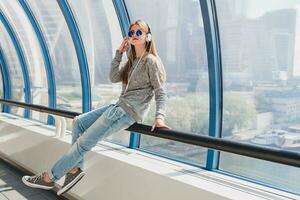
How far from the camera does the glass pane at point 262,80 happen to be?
2537 mm

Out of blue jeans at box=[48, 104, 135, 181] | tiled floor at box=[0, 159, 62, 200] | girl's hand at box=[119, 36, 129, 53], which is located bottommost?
tiled floor at box=[0, 159, 62, 200]

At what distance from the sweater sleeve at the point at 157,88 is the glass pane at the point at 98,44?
1908mm

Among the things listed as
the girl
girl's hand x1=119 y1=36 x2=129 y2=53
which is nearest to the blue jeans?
the girl

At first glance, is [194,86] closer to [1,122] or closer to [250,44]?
[250,44]

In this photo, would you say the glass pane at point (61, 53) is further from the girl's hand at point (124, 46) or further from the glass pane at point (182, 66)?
A: the girl's hand at point (124, 46)

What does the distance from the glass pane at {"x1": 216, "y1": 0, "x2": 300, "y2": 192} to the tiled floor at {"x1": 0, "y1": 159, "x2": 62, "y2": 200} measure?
1972mm

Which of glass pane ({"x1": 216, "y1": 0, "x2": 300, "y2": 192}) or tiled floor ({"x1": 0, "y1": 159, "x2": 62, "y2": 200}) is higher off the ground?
glass pane ({"x1": 216, "y1": 0, "x2": 300, "y2": 192})

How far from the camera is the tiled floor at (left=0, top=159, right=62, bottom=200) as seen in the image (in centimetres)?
351

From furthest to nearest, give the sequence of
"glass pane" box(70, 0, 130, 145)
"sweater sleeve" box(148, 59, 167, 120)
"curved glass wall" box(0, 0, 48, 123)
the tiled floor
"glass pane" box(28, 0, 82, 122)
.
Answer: "curved glass wall" box(0, 0, 48, 123)
"glass pane" box(28, 0, 82, 122)
"glass pane" box(70, 0, 130, 145)
the tiled floor
"sweater sleeve" box(148, 59, 167, 120)

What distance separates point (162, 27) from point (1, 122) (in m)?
3.69

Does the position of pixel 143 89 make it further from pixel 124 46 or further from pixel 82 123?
pixel 82 123

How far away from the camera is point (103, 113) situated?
8.58 feet

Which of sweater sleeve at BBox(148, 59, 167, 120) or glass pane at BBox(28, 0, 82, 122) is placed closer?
sweater sleeve at BBox(148, 59, 167, 120)

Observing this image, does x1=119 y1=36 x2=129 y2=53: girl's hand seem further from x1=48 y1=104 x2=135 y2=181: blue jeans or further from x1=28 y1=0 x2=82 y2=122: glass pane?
x1=28 y1=0 x2=82 y2=122: glass pane
